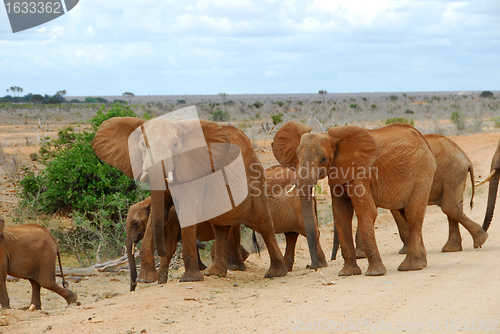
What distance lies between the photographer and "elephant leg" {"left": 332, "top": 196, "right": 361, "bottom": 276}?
707 centimetres

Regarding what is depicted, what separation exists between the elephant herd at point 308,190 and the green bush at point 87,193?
299 centimetres

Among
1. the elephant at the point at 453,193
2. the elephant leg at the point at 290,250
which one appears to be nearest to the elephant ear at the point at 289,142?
the elephant leg at the point at 290,250

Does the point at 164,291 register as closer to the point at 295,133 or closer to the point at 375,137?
the point at 295,133

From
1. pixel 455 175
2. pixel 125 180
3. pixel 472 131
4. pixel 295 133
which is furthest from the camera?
pixel 472 131

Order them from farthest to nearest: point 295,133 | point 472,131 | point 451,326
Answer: point 472,131
point 295,133
point 451,326

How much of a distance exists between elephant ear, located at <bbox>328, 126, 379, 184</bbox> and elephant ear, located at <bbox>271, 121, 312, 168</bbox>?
1.62ft

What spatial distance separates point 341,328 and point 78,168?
7.51 meters

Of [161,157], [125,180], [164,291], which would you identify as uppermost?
[161,157]

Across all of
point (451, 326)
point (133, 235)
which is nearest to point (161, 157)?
point (133, 235)

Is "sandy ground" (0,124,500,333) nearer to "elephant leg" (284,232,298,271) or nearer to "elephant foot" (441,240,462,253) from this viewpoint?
"elephant foot" (441,240,462,253)

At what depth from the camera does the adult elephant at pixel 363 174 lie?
6.60 m

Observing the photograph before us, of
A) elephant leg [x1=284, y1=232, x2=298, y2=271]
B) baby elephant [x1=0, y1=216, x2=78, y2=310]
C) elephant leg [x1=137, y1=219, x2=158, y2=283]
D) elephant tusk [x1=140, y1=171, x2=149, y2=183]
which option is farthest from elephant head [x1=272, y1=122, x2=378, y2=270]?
baby elephant [x1=0, y1=216, x2=78, y2=310]

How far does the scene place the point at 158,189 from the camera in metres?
6.22

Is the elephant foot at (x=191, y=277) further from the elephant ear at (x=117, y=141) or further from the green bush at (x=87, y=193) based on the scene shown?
the green bush at (x=87, y=193)
